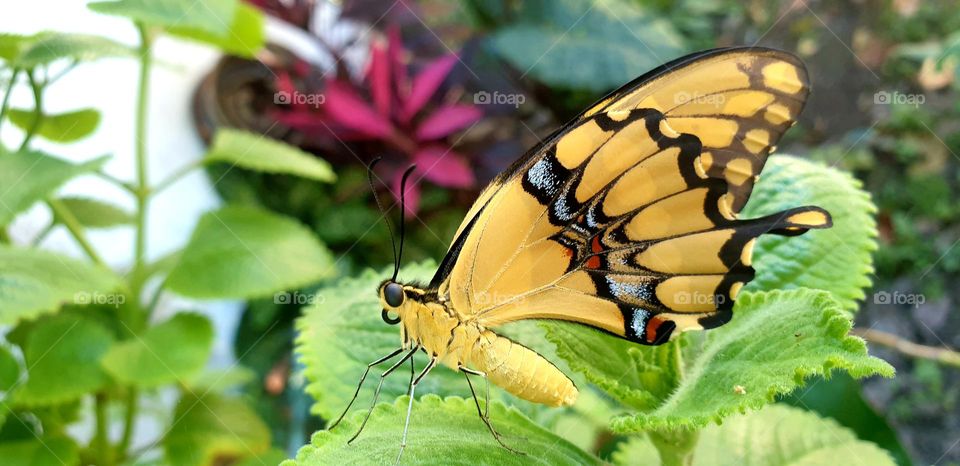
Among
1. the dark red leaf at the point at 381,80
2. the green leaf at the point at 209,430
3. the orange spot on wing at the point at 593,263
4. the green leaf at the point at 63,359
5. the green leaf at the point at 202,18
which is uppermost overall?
the dark red leaf at the point at 381,80

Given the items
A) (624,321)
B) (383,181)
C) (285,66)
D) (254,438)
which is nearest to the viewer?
(624,321)

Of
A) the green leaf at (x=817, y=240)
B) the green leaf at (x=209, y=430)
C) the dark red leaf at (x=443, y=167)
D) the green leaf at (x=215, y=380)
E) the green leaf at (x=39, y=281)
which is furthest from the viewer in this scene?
the dark red leaf at (x=443, y=167)

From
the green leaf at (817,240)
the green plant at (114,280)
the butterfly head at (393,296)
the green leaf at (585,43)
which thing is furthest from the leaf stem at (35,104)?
the green leaf at (585,43)

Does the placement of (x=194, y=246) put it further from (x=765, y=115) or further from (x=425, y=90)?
(x=425, y=90)

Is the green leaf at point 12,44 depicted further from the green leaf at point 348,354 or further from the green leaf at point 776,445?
the green leaf at point 776,445

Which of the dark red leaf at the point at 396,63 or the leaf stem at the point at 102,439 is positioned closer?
the leaf stem at the point at 102,439

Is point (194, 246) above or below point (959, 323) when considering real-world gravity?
below

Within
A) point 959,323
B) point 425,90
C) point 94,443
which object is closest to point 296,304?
point 425,90
